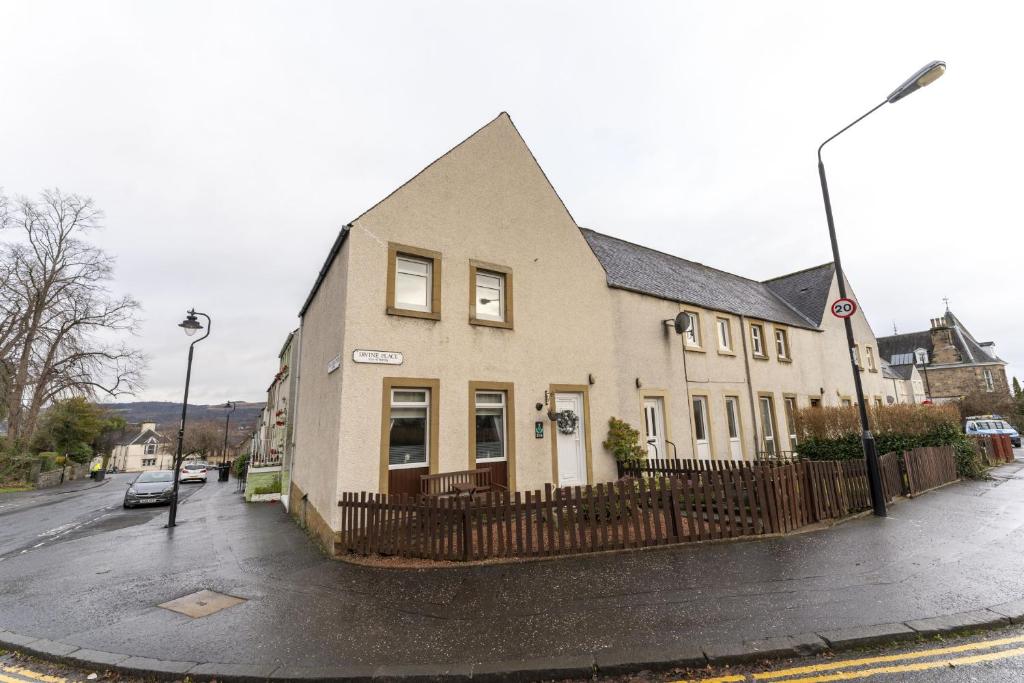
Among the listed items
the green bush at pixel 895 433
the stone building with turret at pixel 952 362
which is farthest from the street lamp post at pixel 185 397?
the stone building with turret at pixel 952 362

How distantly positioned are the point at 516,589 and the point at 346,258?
6934 mm

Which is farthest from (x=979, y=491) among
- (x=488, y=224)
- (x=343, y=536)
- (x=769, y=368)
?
(x=343, y=536)

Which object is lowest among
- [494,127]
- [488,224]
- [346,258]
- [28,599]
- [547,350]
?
[28,599]

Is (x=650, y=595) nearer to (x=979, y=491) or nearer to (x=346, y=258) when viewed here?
(x=346, y=258)

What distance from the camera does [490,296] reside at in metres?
11.0

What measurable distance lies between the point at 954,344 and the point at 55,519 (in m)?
78.6

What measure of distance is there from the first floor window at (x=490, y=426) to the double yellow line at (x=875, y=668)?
671cm

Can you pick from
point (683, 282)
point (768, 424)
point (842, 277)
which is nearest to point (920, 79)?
point (842, 277)

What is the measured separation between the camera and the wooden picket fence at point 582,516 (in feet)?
23.5

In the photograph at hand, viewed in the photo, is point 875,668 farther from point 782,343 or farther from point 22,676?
point 782,343

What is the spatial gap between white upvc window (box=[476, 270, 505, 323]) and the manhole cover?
22.7 feet

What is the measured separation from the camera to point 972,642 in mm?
4176

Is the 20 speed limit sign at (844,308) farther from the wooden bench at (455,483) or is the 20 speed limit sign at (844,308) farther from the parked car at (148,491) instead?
the parked car at (148,491)

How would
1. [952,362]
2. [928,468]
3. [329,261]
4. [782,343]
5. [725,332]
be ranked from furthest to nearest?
[952,362], [782,343], [725,332], [928,468], [329,261]
